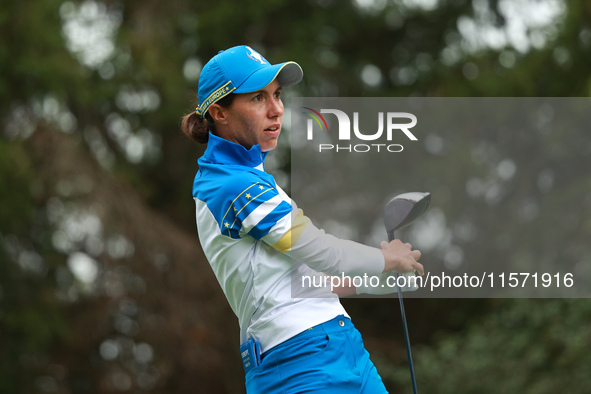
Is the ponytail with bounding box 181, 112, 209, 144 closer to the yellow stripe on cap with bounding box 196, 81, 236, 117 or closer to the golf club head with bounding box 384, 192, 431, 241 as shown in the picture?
the yellow stripe on cap with bounding box 196, 81, 236, 117

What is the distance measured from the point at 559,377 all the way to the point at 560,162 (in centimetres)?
199

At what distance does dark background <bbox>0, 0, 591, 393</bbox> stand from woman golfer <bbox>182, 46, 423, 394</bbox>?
5.10 metres

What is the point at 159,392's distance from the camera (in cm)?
925

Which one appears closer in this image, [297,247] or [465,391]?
[297,247]

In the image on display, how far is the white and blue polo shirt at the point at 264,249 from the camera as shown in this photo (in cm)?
235

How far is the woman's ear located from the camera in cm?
258

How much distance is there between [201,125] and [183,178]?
23.7 ft

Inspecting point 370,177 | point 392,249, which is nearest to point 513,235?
point 370,177

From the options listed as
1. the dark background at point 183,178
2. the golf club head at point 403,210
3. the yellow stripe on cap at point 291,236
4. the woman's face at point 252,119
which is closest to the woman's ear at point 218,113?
the woman's face at point 252,119

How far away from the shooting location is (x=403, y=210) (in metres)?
2.70

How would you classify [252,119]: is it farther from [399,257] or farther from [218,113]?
[399,257]

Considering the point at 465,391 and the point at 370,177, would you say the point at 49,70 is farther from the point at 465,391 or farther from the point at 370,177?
the point at 465,391

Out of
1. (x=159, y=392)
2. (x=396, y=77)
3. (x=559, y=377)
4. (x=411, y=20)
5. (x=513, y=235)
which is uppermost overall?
(x=411, y=20)

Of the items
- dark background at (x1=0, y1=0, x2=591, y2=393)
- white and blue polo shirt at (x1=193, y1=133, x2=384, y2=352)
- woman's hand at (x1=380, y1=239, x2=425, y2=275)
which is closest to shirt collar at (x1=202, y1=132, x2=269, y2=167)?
white and blue polo shirt at (x1=193, y1=133, x2=384, y2=352)
